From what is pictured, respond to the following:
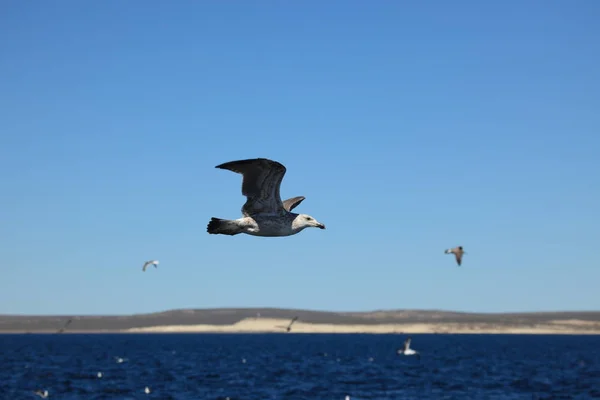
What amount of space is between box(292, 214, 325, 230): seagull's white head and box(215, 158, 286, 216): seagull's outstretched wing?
19.8 inches

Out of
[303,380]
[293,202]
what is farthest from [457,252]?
[303,380]

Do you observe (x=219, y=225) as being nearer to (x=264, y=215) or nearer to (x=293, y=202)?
(x=264, y=215)

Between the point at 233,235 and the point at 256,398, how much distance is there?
5762 cm

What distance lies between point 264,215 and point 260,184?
3.05ft

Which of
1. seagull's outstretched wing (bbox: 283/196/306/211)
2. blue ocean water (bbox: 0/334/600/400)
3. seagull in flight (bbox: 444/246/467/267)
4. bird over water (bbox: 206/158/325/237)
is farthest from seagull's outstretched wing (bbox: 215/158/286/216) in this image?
blue ocean water (bbox: 0/334/600/400)

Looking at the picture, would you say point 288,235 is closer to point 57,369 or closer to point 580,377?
point 580,377

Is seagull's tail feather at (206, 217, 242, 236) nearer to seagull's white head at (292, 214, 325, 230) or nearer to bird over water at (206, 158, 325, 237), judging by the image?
bird over water at (206, 158, 325, 237)

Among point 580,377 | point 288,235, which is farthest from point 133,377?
point 288,235

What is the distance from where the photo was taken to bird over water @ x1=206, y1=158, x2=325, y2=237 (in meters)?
19.0

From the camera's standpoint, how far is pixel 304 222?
20.4 m

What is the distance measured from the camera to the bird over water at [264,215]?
1900 cm

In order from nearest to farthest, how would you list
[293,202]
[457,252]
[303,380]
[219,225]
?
[219,225] → [293,202] → [457,252] → [303,380]

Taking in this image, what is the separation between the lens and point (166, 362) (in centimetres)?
13262

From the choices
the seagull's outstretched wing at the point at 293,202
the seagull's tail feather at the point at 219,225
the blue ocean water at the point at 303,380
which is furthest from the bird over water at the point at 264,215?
the blue ocean water at the point at 303,380
